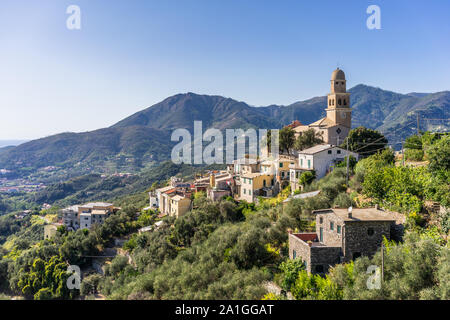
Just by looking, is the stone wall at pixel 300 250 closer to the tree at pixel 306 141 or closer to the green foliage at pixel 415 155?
the green foliage at pixel 415 155

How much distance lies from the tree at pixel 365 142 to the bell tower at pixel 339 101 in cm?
684

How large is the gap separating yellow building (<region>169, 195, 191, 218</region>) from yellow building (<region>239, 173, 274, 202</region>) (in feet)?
25.4

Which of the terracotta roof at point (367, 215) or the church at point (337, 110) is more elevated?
the church at point (337, 110)

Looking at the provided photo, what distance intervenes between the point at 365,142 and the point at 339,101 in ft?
31.8

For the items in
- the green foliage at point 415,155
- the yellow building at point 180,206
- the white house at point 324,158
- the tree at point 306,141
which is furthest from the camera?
the yellow building at point 180,206

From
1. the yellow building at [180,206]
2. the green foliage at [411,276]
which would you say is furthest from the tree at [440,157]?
the yellow building at [180,206]

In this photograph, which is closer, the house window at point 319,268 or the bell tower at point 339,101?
the house window at point 319,268

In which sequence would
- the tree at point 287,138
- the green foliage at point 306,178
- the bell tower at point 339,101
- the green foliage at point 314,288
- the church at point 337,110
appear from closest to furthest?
1. the green foliage at point 314,288
2. the green foliage at point 306,178
3. the church at point 337,110
4. the tree at point 287,138
5. the bell tower at point 339,101

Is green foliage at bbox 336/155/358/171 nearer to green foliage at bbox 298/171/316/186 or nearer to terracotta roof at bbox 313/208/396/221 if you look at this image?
green foliage at bbox 298/171/316/186

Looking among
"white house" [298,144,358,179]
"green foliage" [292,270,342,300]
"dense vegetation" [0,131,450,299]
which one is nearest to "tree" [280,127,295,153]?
"white house" [298,144,358,179]

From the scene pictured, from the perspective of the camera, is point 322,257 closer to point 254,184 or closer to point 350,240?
point 350,240

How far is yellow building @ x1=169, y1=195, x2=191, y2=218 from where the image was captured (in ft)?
123

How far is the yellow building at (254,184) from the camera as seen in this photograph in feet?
107
